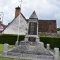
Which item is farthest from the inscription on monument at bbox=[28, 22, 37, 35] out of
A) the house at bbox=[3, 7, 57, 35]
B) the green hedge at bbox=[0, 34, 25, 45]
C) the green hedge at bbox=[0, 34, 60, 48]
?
the house at bbox=[3, 7, 57, 35]

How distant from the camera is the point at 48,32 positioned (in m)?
56.2

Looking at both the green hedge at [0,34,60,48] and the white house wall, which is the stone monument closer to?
the green hedge at [0,34,60,48]

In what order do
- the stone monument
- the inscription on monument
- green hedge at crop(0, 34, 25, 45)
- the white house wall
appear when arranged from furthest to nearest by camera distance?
the white house wall, green hedge at crop(0, 34, 25, 45), the inscription on monument, the stone monument

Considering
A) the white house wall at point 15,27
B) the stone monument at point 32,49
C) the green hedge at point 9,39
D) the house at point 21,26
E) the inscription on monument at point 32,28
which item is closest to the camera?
the stone monument at point 32,49

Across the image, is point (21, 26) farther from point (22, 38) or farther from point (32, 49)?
point (32, 49)

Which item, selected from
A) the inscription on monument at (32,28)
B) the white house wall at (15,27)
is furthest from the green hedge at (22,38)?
the inscription on monument at (32,28)

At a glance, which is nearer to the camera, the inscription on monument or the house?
the inscription on monument

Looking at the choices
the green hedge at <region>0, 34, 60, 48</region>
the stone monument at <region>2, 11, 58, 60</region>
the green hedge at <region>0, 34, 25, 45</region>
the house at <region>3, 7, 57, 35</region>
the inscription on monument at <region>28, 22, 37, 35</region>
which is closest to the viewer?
the stone monument at <region>2, 11, 58, 60</region>

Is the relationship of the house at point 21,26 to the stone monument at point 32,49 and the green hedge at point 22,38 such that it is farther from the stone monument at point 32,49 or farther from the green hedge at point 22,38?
the stone monument at point 32,49

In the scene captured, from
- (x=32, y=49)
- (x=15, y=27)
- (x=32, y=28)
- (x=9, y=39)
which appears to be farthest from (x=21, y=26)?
(x=32, y=49)

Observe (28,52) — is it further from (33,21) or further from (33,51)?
(33,21)

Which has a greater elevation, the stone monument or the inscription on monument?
the inscription on monument

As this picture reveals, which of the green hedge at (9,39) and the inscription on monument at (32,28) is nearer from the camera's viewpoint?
the inscription on monument at (32,28)

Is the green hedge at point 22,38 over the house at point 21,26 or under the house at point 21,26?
under
